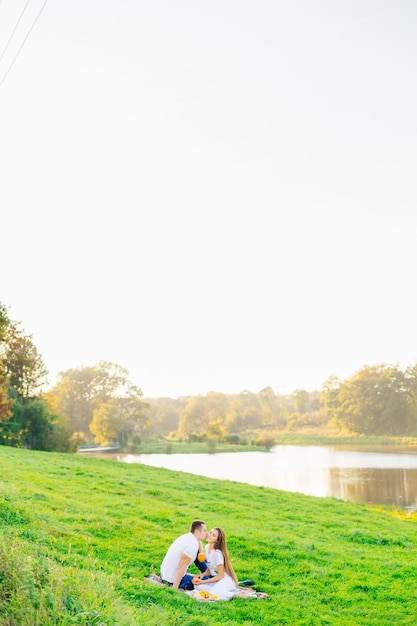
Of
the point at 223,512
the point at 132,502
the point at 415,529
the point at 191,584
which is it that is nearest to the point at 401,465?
the point at 415,529

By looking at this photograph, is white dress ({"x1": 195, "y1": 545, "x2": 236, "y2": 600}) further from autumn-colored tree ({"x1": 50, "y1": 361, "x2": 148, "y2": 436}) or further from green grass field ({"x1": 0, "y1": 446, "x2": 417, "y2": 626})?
autumn-colored tree ({"x1": 50, "y1": 361, "x2": 148, "y2": 436})

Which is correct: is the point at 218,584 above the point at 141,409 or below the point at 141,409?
below

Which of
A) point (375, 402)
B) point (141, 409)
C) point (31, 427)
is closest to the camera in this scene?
point (31, 427)

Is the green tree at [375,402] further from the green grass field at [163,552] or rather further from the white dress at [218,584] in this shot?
the white dress at [218,584]

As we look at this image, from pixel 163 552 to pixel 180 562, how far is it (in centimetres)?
158

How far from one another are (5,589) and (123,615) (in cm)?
118

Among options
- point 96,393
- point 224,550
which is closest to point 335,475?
point 224,550

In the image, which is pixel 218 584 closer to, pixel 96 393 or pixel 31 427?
pixel 31 427

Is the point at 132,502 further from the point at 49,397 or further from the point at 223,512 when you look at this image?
the point at 49,397

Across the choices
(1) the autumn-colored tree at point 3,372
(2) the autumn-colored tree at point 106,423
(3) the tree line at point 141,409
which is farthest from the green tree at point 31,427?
(2) the autumn-colored tree at point 106,423

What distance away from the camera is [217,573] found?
822cm

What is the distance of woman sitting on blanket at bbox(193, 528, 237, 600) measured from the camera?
7879mm

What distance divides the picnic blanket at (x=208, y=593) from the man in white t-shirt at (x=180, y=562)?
5.4 inches

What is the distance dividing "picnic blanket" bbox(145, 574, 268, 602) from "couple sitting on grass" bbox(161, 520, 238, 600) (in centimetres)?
8
